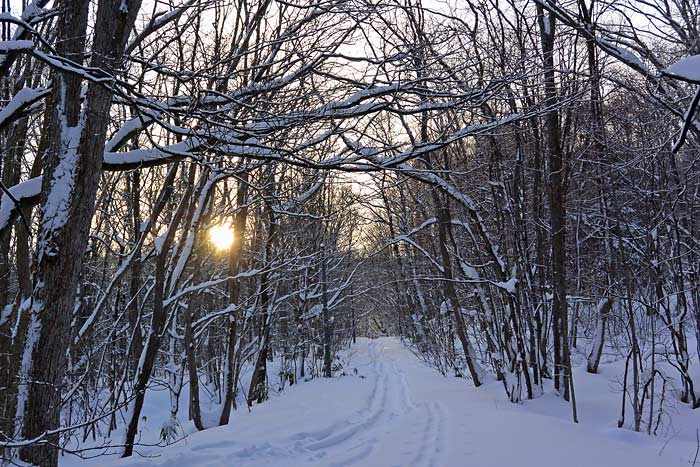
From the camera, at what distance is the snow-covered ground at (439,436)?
18.0 feet

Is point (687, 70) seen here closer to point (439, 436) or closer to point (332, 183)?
point (332, 183)

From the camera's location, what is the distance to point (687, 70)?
5.62ft

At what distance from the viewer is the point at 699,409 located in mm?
8000

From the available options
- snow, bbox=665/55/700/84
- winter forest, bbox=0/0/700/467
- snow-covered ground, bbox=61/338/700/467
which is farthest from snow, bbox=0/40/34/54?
snow-covered ground, bbox=61/338/700/467

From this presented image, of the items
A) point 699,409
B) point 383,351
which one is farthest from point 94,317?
point 383,351

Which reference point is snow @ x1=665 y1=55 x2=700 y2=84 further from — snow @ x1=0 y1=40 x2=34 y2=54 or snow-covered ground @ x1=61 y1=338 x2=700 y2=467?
snow-covered ground @ x1=61 y1=338 x2=700 y2=467

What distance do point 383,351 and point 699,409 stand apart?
22558mm

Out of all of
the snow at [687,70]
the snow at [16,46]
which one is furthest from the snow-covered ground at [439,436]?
→ the snow at [687,70]

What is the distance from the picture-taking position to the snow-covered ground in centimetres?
548

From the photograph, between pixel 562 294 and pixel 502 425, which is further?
pixel 562 294

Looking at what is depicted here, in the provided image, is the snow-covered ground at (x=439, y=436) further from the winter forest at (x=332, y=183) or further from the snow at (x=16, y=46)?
the snow at (x=16, y=46)

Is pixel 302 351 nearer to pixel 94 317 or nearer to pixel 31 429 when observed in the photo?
pixel 94 317

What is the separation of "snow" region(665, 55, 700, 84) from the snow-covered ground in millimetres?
4585

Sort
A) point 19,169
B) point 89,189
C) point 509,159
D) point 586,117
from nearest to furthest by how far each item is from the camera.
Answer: point 89,189 → point 19,169 → point 586,117 → point 509,159
